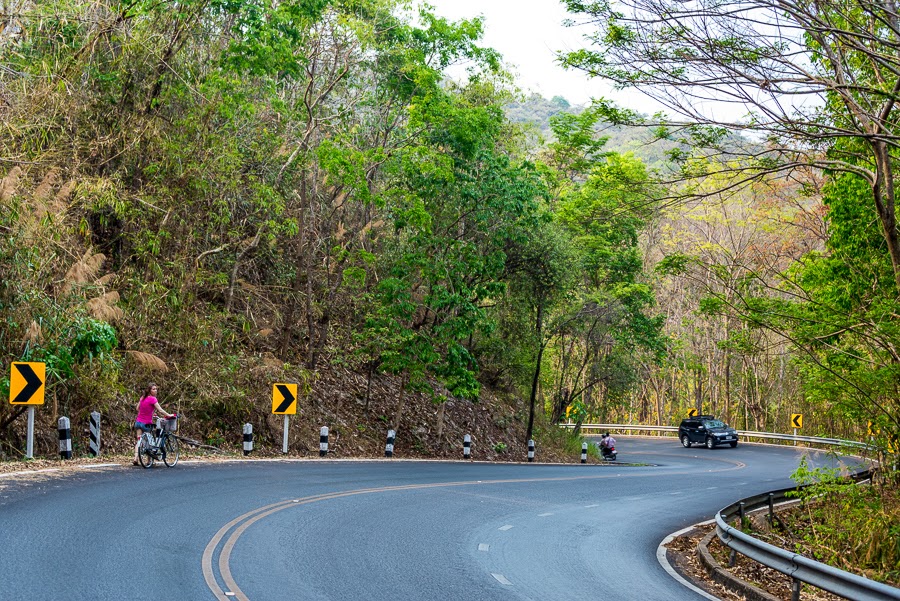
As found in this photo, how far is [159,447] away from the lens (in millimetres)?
17125

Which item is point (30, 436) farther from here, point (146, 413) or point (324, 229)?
point (324, 229)

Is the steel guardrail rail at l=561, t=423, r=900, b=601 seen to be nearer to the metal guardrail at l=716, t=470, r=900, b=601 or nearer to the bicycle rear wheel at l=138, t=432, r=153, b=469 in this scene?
the metal guardrail at l=716, t=470, r=900, b=601

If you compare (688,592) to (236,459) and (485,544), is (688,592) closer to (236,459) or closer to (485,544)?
(485,544)

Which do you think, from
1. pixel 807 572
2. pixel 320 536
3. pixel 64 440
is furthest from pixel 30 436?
pixel 807 572

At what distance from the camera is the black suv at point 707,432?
156 feet

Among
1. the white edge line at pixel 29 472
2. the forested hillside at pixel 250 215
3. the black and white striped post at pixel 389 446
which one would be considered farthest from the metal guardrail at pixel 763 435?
the white edge line at pixel 29 472

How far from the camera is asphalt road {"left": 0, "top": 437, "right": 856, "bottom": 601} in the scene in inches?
320

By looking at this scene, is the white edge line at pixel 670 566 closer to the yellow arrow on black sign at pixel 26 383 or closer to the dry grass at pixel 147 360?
the yellow arrow on black sign at pixel 26 383

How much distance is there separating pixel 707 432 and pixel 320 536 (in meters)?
40.6

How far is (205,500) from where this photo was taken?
13.1m

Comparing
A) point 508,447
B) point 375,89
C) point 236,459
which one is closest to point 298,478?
point 236,459

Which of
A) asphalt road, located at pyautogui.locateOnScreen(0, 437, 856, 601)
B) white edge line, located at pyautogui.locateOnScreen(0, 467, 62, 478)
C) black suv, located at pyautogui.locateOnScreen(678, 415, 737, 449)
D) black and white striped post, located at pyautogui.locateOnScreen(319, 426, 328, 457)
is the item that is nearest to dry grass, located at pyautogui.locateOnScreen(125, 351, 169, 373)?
asphalt road, located at pyautogui.locateOnScreen(0, 437, 856, 601)

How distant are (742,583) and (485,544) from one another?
3327 mm

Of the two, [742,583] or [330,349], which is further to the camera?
[330,349]
